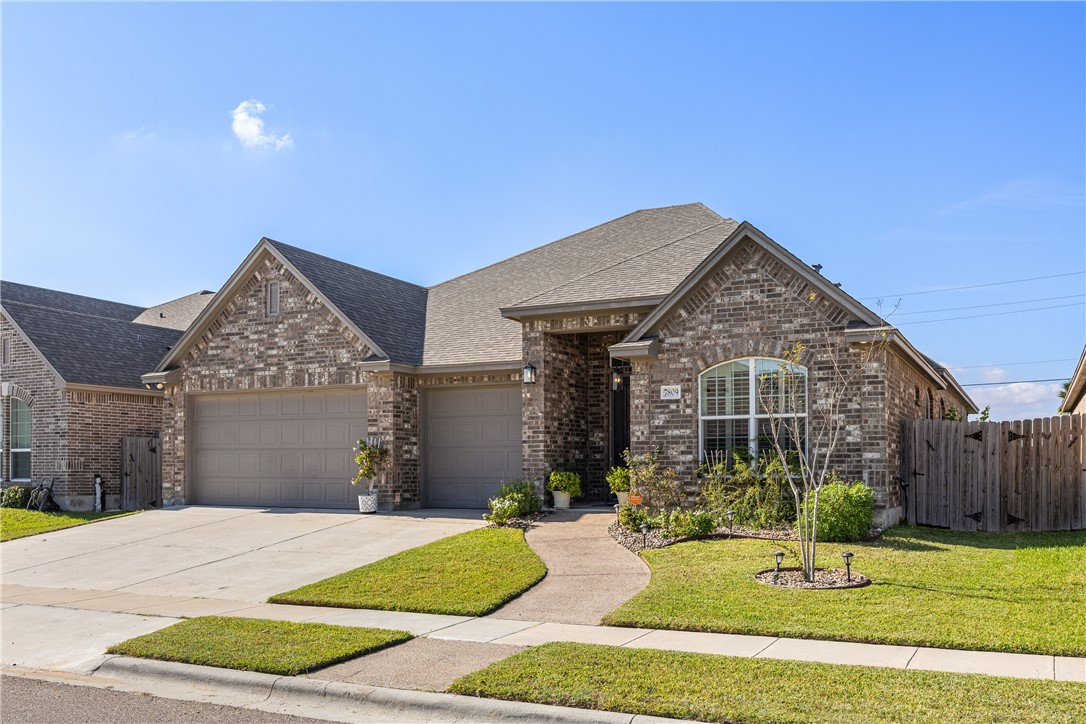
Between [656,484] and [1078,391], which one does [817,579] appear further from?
[1078,391]

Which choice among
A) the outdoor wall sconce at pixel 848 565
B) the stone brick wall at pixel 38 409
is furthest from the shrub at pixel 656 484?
the stone brick wall at pixel 38 409

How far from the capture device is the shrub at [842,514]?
13.9m

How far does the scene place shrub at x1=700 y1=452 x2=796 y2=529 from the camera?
49.9 feet

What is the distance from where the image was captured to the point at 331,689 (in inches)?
310

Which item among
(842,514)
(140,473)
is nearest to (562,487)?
(842,514)

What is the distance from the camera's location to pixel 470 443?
20.6 metres

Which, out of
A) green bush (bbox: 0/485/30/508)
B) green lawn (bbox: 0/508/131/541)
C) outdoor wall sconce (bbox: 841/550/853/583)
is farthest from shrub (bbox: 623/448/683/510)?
green bush (bbox: 0/485/30/508)

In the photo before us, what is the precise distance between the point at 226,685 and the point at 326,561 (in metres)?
6.41

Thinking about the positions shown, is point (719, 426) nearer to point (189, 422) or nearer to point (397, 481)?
point (397, 481)

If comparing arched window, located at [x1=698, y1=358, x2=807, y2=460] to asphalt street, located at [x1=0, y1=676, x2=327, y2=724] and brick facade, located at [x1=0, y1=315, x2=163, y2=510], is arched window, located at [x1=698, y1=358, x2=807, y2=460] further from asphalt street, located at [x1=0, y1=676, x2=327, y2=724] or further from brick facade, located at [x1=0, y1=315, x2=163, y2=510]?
brick facade, located at [x1=0, y1=315, x2=163, y2=510]

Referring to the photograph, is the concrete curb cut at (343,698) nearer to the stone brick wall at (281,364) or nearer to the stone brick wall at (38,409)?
the stone brick wall at (281,364)

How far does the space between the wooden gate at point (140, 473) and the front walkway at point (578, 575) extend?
1281cm

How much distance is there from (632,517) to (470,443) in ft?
19.2

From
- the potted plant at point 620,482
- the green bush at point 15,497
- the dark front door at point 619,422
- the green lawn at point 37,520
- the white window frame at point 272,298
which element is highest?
the white window frame at point 272,298
